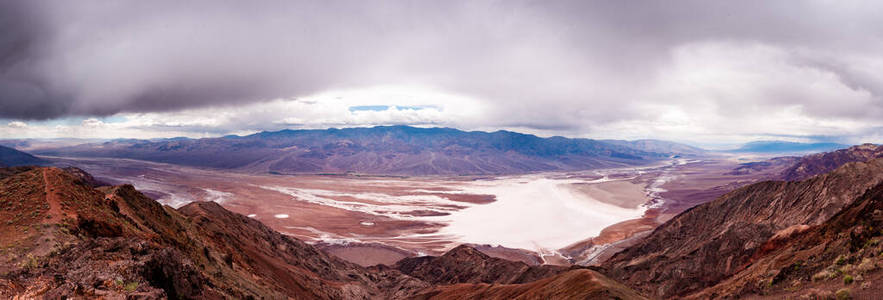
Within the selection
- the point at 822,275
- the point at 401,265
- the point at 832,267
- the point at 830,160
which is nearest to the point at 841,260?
the point at 832,267

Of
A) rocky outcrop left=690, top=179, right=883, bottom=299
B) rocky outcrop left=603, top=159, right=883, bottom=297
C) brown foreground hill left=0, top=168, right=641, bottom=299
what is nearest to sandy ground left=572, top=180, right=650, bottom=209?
rocky outcrop left=603, top=159, right=883, bottom=297

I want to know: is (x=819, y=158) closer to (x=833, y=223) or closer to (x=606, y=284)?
(x=833, y=223)

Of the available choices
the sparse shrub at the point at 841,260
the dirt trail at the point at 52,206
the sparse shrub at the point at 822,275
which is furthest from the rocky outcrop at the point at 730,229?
the dirt trail at the point at 52,206

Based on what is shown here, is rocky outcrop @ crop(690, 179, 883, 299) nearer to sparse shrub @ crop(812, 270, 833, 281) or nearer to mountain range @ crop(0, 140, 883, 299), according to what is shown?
sparse shrub @ crop(812, 270, 833, 281)

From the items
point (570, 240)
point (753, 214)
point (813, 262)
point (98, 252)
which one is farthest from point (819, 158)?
point (98, 252)

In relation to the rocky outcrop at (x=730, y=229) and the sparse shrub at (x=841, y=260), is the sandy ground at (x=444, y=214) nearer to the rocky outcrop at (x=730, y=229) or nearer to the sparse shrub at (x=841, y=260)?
the rocky outcrop at (x=730, y=229)

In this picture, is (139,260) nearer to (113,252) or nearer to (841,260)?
(113,252)
